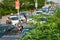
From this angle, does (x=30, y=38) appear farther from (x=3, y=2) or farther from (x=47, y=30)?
(x=3, y=2)

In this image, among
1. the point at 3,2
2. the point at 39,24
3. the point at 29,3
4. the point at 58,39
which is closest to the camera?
the point at 58,39

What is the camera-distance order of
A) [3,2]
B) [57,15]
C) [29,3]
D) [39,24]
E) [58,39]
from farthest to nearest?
1. [29,3]
2. [3,2]
3. [57,15]
4. [39,24]
5. [58,39]

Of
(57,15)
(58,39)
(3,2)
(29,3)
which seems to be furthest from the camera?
(29,3)

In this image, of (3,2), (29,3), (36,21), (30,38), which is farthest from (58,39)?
(29,3)

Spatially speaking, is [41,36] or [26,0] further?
[26,0]

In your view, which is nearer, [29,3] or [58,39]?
[58,39]

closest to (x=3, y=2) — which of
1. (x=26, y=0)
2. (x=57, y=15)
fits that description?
(x=26, y=0)

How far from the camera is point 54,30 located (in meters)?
5.85

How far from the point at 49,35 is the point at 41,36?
15 cm

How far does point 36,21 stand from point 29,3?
173ft

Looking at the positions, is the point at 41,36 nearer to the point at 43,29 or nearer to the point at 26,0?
the point at 43,29

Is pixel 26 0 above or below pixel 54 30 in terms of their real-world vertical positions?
below

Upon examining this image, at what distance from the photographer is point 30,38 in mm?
5719

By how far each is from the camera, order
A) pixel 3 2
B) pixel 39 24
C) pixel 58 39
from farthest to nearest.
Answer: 1. pixel 3 2
2. pixel 39 24
3. pixel 58 39
